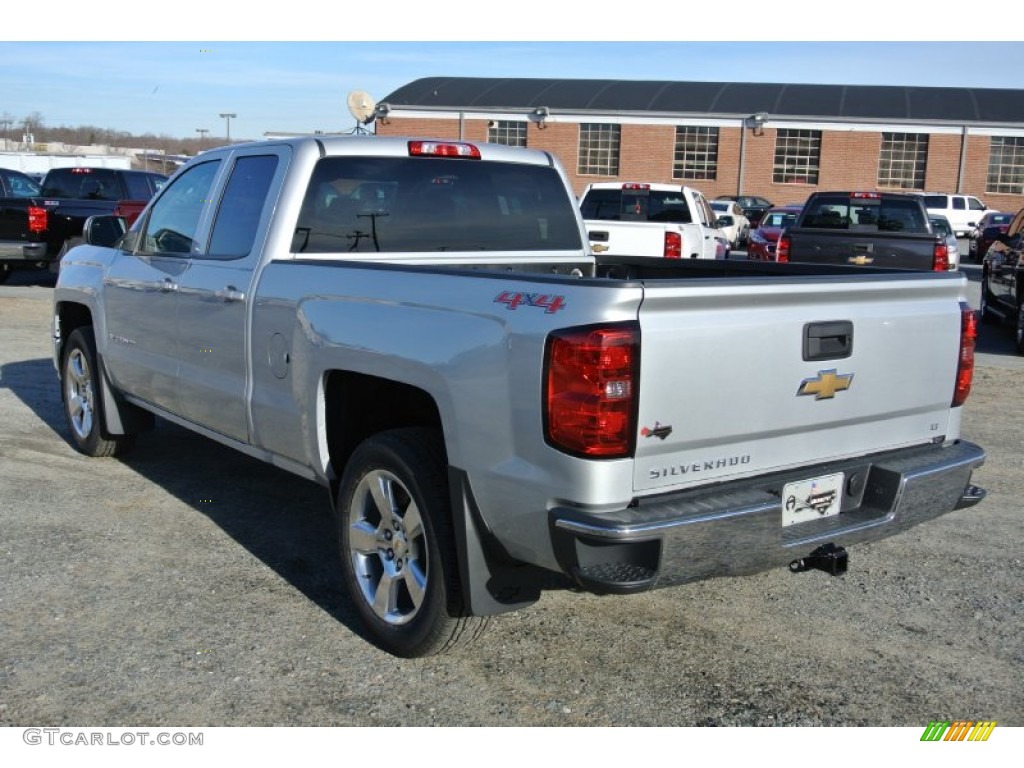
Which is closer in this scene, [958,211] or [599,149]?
[958,211]

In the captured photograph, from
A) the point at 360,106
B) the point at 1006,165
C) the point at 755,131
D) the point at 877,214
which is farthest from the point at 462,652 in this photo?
the point at 1006,165

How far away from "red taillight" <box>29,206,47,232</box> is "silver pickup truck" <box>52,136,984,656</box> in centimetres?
1241

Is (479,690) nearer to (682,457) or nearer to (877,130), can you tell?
(682,457)

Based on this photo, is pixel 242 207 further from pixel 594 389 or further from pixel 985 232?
pixel 985 232

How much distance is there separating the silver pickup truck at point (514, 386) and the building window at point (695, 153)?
44.3m

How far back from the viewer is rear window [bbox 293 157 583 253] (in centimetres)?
489

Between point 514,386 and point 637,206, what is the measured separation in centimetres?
1284

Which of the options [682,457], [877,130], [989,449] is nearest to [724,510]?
[682,457]

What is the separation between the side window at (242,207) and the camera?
4.96m

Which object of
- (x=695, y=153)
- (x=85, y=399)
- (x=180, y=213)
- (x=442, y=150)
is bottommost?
(x=85, y=399)

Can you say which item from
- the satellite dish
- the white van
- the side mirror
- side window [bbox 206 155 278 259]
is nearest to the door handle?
side window [bbox 206 155 278 259]

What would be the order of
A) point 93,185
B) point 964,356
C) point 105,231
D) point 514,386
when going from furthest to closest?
point 93,185 → point 105,231 → point 964,356 → point 514,386

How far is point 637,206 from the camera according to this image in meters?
15.8

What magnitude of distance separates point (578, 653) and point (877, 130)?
46119mm
